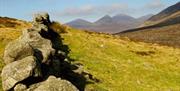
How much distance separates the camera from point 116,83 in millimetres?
39312

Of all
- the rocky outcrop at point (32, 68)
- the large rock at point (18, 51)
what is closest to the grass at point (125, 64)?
the rocky outcrop at point (32, 68)

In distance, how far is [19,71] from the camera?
26.7 m

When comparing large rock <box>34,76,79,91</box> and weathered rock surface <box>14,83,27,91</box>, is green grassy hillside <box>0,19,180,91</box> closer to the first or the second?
large rock <box>34,76,79,91</box>

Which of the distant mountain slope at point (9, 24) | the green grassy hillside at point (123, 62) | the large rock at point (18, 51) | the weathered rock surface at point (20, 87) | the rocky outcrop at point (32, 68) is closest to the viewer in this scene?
the rocky outcrop at point (32, 68)

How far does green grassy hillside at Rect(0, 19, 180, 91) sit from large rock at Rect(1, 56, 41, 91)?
24.4 ft

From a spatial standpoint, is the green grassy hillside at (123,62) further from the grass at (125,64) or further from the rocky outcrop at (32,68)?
the rocky outcrop at (32,68)

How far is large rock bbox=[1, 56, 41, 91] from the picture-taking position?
87.5 ft

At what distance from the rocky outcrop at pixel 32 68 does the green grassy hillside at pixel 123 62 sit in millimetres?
4051

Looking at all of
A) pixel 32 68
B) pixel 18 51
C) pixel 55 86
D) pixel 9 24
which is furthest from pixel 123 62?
pixel 55 86

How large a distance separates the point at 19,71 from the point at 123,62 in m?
25.1

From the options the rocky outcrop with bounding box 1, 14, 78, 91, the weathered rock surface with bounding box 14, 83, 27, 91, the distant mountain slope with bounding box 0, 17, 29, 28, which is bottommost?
the weathered rock surface with bounding box 14, 83, 27, 91

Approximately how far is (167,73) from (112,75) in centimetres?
1007

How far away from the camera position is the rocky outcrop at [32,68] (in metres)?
26.3

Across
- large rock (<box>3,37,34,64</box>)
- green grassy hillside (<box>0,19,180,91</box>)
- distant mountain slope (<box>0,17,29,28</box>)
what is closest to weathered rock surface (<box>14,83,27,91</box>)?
large rock (<box>3,37,34,64</box>)
